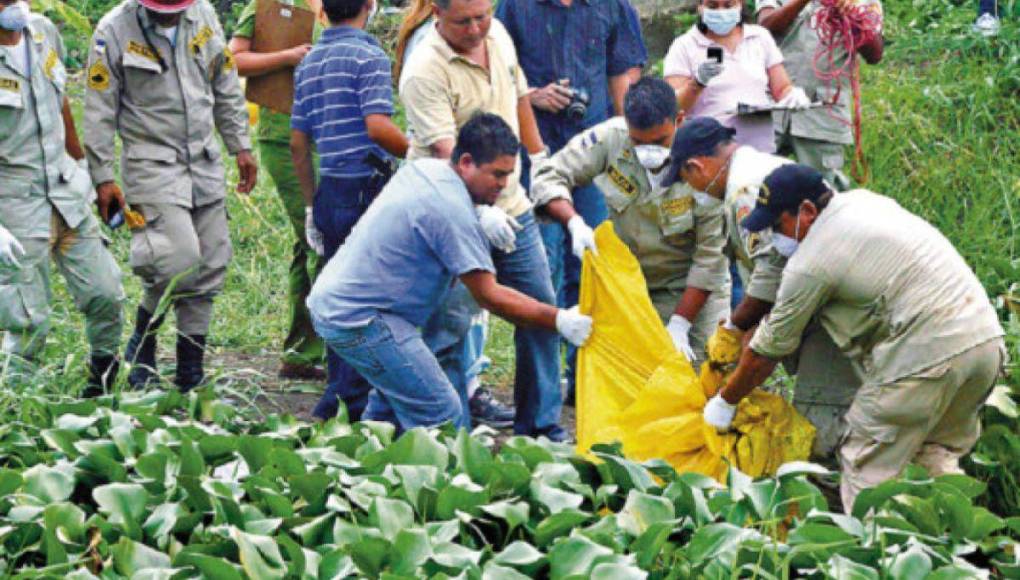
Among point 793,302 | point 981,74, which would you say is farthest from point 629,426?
point 981,74

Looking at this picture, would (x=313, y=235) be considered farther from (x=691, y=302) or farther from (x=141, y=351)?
(x=691, y=302)

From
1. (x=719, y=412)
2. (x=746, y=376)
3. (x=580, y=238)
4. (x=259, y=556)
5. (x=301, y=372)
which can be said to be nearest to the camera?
(x=259, y=556)

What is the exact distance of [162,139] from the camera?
6680mm

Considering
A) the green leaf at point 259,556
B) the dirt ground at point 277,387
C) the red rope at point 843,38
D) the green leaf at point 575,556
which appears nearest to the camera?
the green leaf at point 259,556

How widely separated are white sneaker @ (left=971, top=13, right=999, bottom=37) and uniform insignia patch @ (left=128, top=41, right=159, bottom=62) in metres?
4.91

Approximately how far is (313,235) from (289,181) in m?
0.62

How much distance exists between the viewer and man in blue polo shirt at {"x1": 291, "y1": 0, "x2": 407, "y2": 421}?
651cm

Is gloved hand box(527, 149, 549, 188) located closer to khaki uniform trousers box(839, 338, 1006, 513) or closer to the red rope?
the red rope

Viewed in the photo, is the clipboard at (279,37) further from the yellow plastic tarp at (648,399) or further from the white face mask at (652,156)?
the yellow plastic tarp at (648,399)

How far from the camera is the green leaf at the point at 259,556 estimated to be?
3.92 metres

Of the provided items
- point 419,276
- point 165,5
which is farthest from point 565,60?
point 419,276

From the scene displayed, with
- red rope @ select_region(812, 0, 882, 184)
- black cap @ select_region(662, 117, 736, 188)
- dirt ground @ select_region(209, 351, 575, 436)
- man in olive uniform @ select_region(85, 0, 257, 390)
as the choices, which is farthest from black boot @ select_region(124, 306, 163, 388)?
red rope @ select_region(812, 0, 882, 184)

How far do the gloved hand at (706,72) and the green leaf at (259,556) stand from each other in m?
3.57

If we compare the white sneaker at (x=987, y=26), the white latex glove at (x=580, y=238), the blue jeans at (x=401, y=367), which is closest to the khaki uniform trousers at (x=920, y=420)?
the white latex glove at (x=580, y=238)
